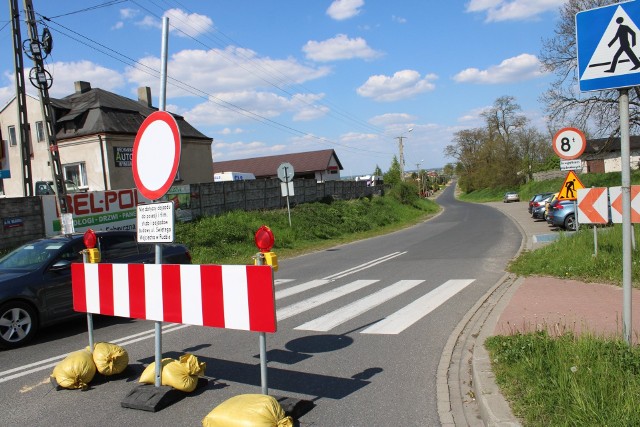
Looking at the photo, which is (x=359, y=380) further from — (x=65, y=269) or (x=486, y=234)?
(x=486, y=234)

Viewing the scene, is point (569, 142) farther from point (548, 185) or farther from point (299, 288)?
point (548, 185)

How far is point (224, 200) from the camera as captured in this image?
2445 cm

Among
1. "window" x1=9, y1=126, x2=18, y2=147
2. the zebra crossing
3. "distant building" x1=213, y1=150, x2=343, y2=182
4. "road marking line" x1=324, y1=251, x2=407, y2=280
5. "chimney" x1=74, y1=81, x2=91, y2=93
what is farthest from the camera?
"distant building" x1=213, y1=150, x2=343, y2=182

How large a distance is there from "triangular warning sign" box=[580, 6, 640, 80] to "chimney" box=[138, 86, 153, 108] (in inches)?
1563

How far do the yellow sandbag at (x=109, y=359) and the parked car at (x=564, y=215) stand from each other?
20.2 meters

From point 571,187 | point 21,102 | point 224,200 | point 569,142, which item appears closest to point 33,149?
point 224,200

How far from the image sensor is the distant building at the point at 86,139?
29.4 meters

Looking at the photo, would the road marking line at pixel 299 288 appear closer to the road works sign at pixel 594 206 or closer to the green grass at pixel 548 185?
the road works sign at pixel 594 206

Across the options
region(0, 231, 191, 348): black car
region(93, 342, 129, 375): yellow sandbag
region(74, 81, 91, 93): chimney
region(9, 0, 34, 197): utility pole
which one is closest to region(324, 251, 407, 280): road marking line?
region(0, 231, 191, 348): black car

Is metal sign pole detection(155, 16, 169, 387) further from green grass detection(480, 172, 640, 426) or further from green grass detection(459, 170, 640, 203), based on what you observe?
green grass detection(459, 170, 640, 203)

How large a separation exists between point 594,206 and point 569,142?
5.74 feet

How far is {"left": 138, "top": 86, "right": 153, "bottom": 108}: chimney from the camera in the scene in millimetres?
40016

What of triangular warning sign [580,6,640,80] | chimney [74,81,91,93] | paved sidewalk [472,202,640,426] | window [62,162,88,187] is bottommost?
paved sidewalk [472,202,640,426]

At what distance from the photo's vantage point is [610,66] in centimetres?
418
